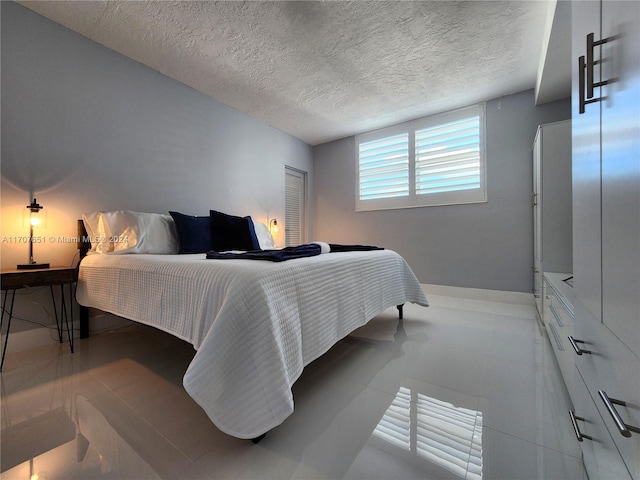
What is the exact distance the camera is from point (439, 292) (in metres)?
3.80

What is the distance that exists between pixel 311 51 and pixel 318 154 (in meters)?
2.57

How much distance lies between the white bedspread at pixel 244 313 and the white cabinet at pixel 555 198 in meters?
1.77

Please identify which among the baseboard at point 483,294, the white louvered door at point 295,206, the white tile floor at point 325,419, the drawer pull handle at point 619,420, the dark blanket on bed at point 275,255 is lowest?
the white tile floor at point 325,419

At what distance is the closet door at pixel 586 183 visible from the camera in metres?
0.76

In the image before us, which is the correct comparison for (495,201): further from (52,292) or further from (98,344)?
(52,292)

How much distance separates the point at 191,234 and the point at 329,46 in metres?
2.24

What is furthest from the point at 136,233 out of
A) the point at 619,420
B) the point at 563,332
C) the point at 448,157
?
the point at 448,157

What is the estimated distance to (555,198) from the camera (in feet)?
7.50

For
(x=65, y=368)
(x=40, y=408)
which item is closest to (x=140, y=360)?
(x=65, y=368)

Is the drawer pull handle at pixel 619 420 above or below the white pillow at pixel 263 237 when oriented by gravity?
below

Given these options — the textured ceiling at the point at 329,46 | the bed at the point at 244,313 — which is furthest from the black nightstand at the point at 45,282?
the textured ceiling at the point at 329,46

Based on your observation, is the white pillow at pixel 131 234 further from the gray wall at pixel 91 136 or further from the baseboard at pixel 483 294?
the baseboard at pixel 483 294

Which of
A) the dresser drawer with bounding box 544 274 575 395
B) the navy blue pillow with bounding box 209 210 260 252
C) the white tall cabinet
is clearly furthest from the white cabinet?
the navy blue pillow with bounding box 209 210 260 252

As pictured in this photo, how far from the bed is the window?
8.15ft
